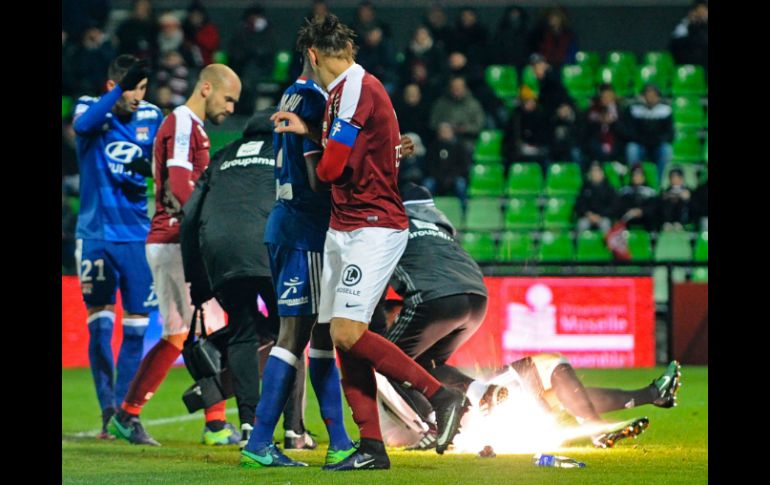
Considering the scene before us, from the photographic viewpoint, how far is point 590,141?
18.0m

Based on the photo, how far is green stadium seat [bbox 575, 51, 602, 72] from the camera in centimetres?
2012

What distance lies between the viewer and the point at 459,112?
1827 centimetres

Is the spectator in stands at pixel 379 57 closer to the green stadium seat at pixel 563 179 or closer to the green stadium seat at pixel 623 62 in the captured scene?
the green stadium seat at pixel 563 179

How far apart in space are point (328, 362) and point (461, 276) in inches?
46.2

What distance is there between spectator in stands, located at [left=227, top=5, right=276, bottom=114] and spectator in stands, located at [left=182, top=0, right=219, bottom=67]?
0.29 metres

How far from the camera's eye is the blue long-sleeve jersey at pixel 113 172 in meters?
8.62

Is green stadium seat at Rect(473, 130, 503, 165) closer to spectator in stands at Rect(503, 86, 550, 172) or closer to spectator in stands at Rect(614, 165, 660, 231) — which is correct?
spectator in stands at Rect(503, 86, 550, 172)

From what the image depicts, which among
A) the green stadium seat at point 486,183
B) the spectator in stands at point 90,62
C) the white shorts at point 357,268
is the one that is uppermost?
the spectator in stands at point 90,62

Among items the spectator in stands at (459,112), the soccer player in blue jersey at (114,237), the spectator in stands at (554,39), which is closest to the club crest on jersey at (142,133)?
the soccer player in blue jersey at (114,237)

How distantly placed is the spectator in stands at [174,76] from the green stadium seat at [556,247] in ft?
18.2

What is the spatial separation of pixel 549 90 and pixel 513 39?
1.72 metres

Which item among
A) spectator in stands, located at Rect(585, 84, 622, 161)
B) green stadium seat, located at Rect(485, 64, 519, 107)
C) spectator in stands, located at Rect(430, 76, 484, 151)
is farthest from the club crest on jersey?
green stadium seat, located at Rect(485, 64, 519, 107)
